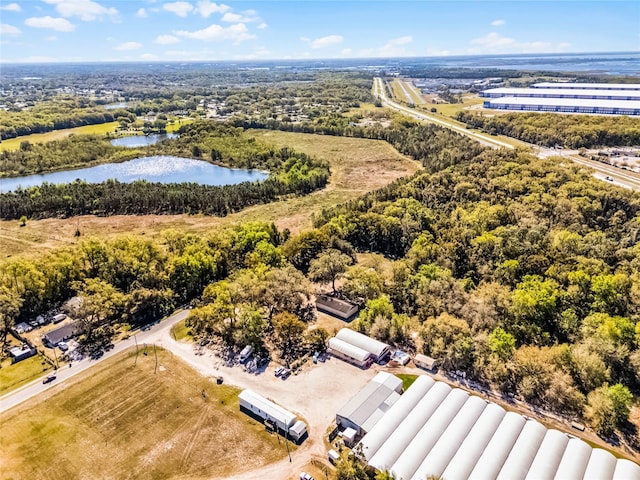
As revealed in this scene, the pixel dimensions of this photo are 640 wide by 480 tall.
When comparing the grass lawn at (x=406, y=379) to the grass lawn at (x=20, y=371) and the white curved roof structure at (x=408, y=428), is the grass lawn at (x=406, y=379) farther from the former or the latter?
the grass lawn at (x=20, y=371)

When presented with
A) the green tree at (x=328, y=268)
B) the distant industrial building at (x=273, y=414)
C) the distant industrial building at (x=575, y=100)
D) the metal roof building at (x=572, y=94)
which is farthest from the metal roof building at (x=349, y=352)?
the metal roof building at (x=572, y=94)

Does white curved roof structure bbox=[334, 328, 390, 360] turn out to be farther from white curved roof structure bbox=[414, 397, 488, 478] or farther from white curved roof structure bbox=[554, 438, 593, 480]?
white curved roof structure bbox=[554, 438, 593, 480]

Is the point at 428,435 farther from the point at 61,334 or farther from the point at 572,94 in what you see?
the point at 572,94

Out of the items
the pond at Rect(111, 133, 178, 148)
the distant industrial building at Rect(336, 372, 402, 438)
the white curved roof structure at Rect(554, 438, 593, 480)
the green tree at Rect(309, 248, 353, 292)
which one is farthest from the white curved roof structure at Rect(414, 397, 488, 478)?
the pond at Rect(111, 133, 178, 148)

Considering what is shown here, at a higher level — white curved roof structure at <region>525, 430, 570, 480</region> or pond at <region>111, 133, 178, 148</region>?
pond at <region>111, 133, 178, 148</region>

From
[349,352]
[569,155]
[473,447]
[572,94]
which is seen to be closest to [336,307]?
[349,352]

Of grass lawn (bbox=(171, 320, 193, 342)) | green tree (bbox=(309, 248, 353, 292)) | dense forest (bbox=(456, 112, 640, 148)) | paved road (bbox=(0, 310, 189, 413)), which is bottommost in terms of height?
paved road (bbox=(0, 310, 189, 413))
